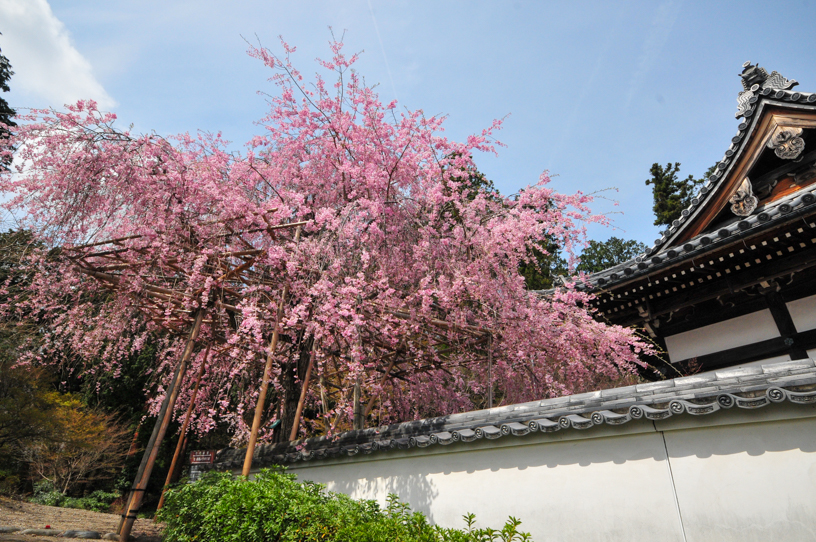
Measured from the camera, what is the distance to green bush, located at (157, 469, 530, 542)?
3805 mm

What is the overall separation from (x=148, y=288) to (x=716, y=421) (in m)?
7.70

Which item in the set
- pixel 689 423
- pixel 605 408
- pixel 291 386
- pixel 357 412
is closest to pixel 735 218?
pixel 689 423

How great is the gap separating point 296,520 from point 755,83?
999cm

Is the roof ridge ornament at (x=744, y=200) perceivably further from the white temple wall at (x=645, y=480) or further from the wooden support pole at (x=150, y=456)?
the wooden support pole at (x=150, y=456)

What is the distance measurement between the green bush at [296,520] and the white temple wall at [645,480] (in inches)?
13.5

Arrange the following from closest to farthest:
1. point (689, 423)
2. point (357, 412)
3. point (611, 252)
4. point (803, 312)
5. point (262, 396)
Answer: point (689, 423) < point (262, 396) < point (803, 312) < point (357, 412) < point (611, 252)

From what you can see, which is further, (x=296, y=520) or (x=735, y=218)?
(x=735, y=218)

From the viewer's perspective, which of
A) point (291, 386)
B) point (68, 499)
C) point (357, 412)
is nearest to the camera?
point (357, 412)

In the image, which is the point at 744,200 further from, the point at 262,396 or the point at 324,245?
the point at 262,396

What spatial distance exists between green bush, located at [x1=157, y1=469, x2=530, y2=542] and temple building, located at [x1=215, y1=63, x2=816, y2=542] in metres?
0.56

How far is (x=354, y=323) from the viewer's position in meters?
5.66

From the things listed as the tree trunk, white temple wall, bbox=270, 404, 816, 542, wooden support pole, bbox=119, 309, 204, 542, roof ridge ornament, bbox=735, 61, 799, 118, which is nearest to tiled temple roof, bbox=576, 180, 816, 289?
roof ridge ornament, bbox=735, 61, 799, 118

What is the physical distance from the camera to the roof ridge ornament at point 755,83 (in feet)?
24.4

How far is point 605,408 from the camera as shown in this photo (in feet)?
13.6
